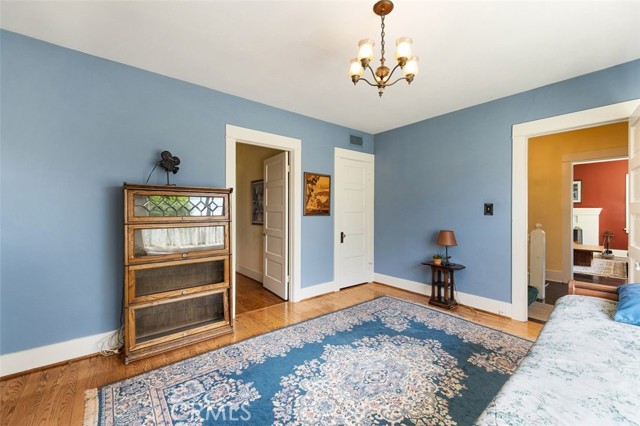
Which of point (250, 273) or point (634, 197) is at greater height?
point (634, 197)

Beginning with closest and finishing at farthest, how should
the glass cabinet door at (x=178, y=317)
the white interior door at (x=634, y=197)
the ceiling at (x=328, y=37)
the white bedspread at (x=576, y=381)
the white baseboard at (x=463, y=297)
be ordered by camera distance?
the white bedspread at (x=576, y=381), the ceiling at (x=328, y=37), the white interior door at (x=634, y=197), the glass cabinet door at (x=178, y=317), the white baseboard at (x=463, y=297)

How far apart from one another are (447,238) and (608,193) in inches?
252

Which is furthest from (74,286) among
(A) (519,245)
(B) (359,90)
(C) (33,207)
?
(A) (519,245)

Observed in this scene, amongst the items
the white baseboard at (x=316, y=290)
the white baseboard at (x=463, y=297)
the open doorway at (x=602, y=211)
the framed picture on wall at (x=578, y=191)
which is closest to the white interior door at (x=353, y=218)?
the white baseboard at (x=316, y=290)

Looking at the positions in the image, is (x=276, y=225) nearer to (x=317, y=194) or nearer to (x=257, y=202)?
(x=317, y=194)

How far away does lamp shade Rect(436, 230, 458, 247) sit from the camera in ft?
11.6

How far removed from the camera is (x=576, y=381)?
3.17 feet

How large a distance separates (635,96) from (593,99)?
28 centimetres

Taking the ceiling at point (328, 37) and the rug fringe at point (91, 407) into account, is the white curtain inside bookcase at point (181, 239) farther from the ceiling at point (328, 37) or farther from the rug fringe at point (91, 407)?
the ceiling at point (328, 37)

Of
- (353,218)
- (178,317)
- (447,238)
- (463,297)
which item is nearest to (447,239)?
(447,238)

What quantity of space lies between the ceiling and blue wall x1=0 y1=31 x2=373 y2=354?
261mm

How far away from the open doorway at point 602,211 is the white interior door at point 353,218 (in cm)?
516

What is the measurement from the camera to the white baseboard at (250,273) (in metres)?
4.83

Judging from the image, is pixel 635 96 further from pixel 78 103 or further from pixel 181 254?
pixel 78 103
